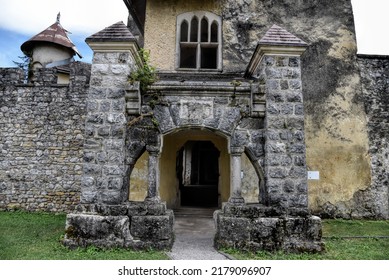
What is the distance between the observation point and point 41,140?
1019 cm

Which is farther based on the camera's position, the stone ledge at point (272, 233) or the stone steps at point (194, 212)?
the stone steps at point (194, 212)

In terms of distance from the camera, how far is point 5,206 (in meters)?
9.91

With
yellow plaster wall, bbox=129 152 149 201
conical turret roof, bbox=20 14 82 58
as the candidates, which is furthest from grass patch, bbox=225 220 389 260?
conical turret roof, bbox=20 14 82 58

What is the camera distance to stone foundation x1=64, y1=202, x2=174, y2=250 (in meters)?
4.81

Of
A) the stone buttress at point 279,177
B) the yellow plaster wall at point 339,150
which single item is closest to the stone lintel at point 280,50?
the stone buttress at point 279,177

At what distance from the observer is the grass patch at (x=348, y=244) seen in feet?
15.3

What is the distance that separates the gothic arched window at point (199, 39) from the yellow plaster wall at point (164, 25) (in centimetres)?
17

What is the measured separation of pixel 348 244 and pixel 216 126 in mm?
3370

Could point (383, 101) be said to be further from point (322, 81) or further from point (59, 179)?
point (59, 179)

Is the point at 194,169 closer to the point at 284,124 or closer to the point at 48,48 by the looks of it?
the point at 48,48

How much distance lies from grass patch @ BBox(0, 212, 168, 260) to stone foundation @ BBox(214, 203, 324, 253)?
1112 millimetres

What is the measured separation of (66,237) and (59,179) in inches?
224

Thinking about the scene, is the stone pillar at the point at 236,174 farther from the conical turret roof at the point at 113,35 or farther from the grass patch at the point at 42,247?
the conical turret roof at the point at 113,35

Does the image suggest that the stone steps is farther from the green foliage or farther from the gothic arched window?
the green foliage
